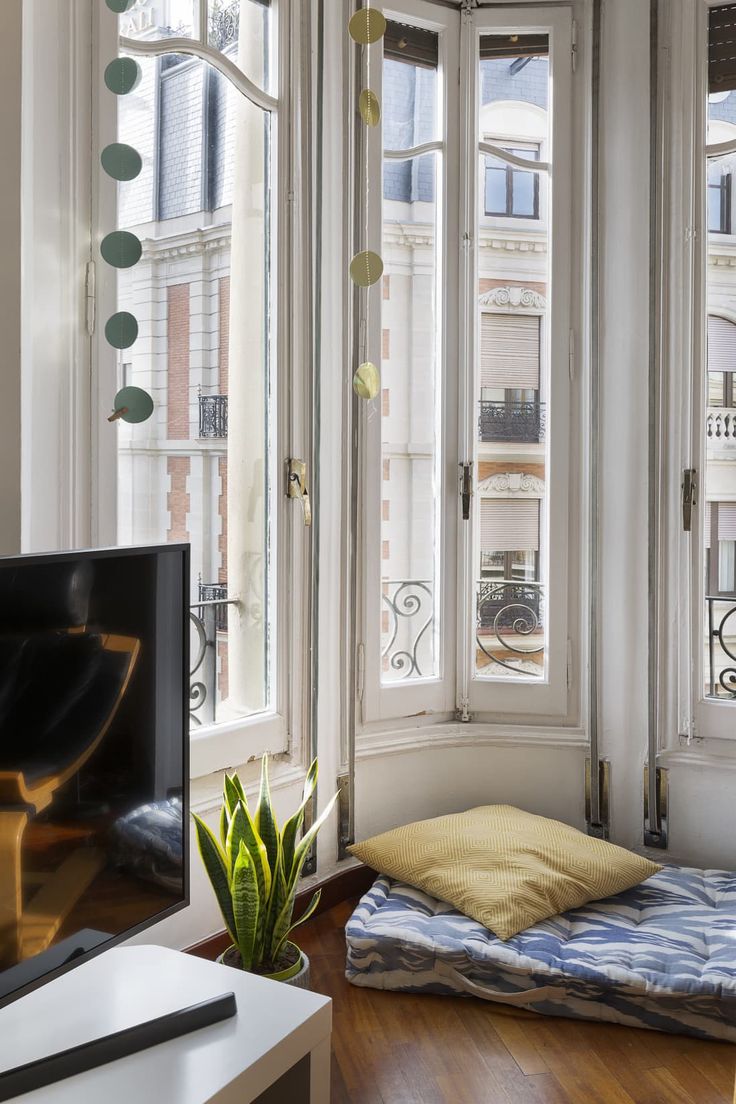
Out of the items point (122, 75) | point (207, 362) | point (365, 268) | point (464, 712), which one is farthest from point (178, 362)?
point (464, 712)

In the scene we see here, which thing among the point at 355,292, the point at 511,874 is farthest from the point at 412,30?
the point at 511,874

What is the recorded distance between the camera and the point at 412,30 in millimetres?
2754

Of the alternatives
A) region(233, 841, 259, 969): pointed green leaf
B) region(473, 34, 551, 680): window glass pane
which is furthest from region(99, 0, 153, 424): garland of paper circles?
region(473, 34, 551, 680): window glass pane

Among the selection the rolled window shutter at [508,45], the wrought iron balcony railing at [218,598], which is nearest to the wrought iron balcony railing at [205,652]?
the wrought iron balcony railing at [218,598]

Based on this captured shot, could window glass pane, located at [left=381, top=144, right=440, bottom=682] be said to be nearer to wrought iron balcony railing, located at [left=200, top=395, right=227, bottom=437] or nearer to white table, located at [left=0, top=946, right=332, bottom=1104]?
wrought iron balcony railing, located at [left=200, top=395, right=227, bottom=437]

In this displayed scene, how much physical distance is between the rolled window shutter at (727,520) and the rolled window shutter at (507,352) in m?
0.69

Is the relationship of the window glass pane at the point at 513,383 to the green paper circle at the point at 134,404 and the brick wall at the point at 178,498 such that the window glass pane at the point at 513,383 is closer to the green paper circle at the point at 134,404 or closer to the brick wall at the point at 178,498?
the brick wall at the point at 178,498

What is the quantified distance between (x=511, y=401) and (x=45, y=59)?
5.28 feet

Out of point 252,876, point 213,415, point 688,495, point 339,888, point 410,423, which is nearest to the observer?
point 252,876

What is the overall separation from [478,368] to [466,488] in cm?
37

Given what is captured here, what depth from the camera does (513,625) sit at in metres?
2.88

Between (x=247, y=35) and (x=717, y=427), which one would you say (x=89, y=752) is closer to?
(x=247, y=35)

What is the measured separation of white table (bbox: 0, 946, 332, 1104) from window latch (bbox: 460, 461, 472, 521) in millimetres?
1616

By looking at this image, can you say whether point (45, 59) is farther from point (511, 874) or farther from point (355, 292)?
point (511, 874)
